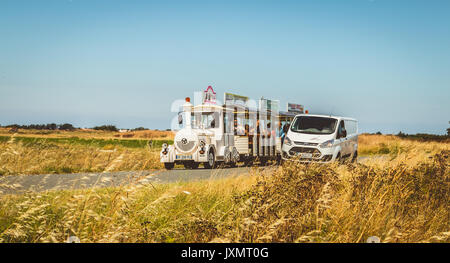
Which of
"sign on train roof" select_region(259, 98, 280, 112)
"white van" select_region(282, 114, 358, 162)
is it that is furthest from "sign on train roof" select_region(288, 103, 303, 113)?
"white van" select_region(282, 114, 358, 162)

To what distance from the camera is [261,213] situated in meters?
Answer: 4.79

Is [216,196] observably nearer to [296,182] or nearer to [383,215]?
[296,182]

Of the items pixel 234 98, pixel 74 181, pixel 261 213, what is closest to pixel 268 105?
pixel 234 98

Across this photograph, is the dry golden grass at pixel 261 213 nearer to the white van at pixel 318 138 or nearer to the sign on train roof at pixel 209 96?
the white van at pixel 318 138

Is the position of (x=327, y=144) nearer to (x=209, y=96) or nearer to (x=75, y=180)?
(x=209, y=96)

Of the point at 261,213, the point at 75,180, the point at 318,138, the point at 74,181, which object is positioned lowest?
the point at 261,213

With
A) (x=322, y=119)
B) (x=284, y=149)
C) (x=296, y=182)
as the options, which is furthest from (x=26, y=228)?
(x=322, y=119)

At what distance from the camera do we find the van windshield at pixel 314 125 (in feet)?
55.0

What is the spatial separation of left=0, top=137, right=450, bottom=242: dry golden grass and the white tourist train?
9077 mm

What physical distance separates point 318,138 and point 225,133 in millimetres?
4130

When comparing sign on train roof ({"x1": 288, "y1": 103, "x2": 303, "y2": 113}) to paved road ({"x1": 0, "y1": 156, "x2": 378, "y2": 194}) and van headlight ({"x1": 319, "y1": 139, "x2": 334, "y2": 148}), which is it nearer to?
van headlight ({"x1": 319, "y1": 139, "x2": 334, "y2": 148})

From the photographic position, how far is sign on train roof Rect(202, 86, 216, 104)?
17.7m
